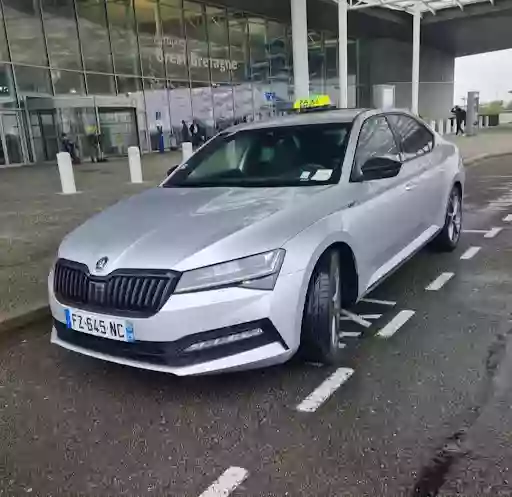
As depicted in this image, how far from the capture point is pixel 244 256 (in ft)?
10.2

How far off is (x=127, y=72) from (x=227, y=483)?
2592 cm

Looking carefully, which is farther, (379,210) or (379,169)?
(379,210)

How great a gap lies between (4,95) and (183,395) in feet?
70.7

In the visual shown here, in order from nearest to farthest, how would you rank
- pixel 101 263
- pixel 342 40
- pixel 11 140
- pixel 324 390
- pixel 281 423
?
pixel 281 423 < pixel 101 263 < pixel 324 390 < pixel 342 40 < pixel 11 140

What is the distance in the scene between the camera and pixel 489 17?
34469mm

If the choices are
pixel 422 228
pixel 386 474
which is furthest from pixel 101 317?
pixel 422 228

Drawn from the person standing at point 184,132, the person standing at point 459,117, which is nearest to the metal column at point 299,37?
the person standing at point 184,132

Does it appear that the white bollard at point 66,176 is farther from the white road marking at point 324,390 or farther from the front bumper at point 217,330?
the white road marking at point 324,390

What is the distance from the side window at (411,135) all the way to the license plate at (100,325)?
3.18 m

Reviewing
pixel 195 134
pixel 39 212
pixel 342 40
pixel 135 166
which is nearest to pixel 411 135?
pixel 39 212

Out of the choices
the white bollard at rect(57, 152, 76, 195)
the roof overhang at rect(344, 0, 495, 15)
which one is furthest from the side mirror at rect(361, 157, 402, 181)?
the roof overhang at rect(344, 0, 495, 15)

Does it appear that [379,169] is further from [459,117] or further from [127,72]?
[459,117]

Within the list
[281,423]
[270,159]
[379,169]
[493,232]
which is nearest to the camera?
[281,423]

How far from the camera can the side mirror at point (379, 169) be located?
13.6 feet
